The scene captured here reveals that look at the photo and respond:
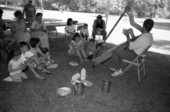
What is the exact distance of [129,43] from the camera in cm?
467

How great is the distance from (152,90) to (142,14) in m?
27.3

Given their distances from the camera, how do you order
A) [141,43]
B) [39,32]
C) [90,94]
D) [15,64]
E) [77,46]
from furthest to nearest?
[39,32], [77,46], [141,43], [15,64], [90,94]

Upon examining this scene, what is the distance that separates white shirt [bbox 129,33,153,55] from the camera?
4288 mm

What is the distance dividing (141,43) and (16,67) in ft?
10.3

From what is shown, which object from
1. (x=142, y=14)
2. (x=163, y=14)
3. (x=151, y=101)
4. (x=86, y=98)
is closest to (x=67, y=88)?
(x=86, y=98)

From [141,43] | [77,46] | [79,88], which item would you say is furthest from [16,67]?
[141,43]

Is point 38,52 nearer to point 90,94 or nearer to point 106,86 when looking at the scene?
point 90,94

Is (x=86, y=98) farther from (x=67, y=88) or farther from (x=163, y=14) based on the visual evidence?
(x=163, y=14)

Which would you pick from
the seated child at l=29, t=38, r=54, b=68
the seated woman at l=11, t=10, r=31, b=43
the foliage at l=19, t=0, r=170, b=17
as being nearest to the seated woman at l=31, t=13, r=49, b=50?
the seated woman at l=11, t=10, r=31, b=43

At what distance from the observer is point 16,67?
13.5 ft

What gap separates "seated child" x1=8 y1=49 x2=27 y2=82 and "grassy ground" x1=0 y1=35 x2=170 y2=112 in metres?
0.19

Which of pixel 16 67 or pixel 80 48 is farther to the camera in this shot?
pixel 80 48

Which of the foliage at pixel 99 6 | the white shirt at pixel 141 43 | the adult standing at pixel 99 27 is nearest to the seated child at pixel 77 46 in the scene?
the white shirt at pixel 141 43

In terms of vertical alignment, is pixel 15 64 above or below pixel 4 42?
below
